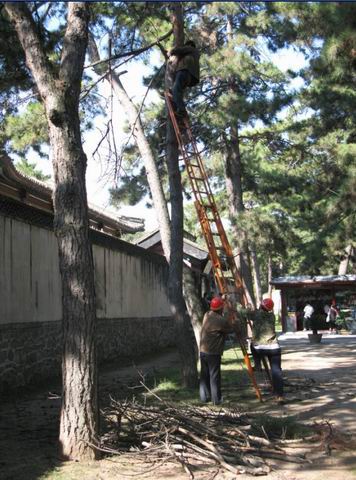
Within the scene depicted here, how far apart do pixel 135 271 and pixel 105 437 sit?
13846 mm

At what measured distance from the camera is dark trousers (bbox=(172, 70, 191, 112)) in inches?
422

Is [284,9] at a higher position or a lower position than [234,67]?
lower

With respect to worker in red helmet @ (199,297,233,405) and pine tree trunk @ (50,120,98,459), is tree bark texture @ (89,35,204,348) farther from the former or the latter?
pine tree trunk @ (50,120,98,459)

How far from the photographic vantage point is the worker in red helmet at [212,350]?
9.44 m

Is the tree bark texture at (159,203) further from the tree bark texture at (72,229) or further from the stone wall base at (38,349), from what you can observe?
the tree bark texture at (72,229)

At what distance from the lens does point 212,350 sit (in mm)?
9508

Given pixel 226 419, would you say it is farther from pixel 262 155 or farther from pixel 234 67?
pixel 262 155

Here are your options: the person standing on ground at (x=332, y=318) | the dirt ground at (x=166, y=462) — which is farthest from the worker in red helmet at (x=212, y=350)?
the person standing on ground at (x=332, y=318)

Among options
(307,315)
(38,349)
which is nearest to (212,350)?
(38,349)

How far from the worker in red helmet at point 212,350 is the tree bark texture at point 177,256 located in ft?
3.59

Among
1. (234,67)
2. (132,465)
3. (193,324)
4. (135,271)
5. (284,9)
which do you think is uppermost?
(234,67)

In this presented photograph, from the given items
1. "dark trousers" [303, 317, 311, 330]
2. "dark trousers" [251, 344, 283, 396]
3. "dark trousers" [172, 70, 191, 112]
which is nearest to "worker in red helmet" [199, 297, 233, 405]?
"dark trousers" [251, 344, 283, 396]

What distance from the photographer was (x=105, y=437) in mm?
6777

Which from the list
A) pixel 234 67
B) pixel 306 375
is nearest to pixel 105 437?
pixel 306 375
